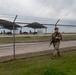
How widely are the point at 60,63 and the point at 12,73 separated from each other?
296cm

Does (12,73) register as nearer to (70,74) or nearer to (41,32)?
(70,74)

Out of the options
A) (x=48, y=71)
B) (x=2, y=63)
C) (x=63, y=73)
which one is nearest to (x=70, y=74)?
(x=63, y=73)

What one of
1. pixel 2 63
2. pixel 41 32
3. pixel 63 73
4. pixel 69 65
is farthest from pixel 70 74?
pixel 41 32

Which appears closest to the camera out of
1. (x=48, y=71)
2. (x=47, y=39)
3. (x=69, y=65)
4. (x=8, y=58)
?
(x=48, y=71)

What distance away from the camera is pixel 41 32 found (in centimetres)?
2000

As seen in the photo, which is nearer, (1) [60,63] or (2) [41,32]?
(1) [60,63]

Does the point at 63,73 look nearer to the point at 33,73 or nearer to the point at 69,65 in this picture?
the point at 33,73

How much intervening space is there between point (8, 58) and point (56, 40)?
263 cm

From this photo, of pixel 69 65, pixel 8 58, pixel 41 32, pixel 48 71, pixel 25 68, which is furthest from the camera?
pixel 41 32

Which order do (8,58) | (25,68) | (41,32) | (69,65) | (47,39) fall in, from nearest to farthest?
(25,68), (69,65), (8,58), (41,32), (47,39)

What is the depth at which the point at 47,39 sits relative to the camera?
2845cm

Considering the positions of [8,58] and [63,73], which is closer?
[63,73]

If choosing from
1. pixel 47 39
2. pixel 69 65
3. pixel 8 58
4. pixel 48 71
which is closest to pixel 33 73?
pixel 48 71

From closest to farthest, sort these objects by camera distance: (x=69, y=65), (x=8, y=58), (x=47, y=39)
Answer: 1. (x=69, y=65)
2. (x=8, y=58)
3. (x=47, y=39)
